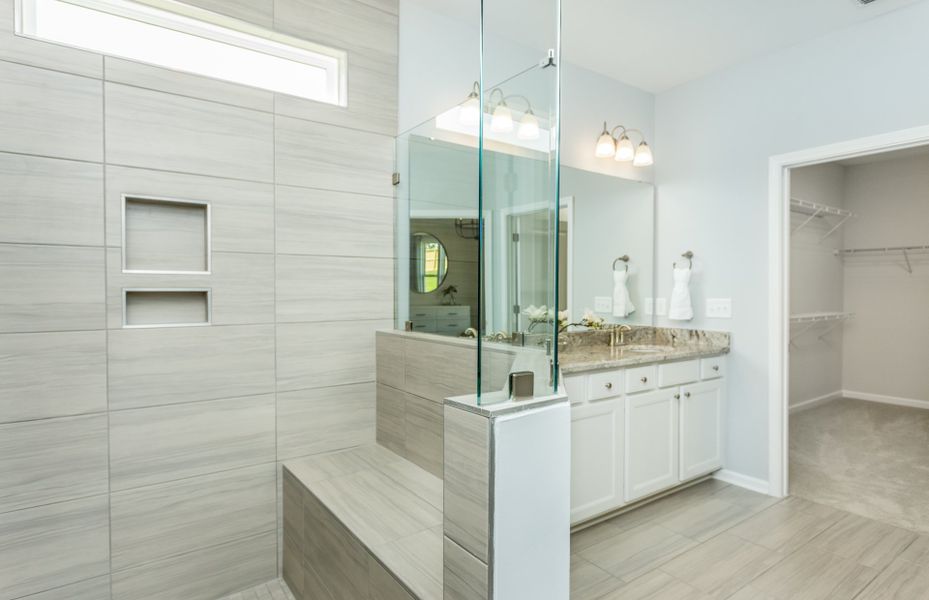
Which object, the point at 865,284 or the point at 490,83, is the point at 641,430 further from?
the point at 865,284

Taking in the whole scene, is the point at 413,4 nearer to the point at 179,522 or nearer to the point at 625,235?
the point at 625,235

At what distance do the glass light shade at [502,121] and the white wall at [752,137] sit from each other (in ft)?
7.82

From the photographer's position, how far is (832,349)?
5402 mm

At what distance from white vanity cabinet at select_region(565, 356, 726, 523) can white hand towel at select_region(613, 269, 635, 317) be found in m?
0.61

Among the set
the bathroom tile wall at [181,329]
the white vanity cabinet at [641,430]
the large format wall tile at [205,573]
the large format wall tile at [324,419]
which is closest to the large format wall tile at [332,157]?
the bathroom tile wall at [181,329]

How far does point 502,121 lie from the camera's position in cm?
128

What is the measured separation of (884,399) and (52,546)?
6.95m

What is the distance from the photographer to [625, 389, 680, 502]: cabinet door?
8.63 feet

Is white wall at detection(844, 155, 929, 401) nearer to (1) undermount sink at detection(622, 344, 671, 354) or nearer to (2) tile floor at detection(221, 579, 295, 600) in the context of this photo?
(1) undermount sink at detection(622, 344, 671, 354)

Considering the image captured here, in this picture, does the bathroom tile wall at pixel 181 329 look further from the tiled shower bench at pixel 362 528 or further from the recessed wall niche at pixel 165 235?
the tiled shower bench at pixel 362 528

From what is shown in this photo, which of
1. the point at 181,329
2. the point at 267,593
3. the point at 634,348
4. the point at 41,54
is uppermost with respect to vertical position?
the point at 41,54

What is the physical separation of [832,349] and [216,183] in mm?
6207

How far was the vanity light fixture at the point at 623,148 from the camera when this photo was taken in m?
3.34

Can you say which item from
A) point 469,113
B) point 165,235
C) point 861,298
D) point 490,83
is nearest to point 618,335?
point 469,113
